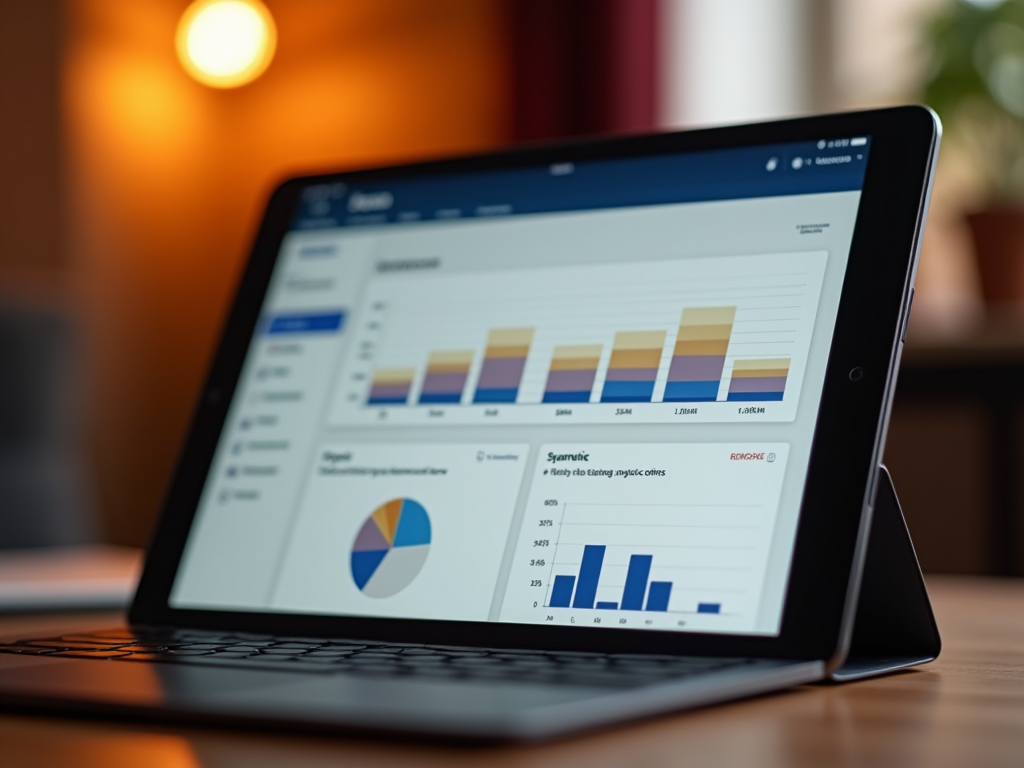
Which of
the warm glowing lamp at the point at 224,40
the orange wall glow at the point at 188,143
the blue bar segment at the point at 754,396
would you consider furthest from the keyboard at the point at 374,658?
the warm glowing lamp at the point at 224,40

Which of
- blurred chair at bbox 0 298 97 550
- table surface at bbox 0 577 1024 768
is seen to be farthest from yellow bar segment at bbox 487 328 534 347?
blurred chair at bbox 0 298 97 550

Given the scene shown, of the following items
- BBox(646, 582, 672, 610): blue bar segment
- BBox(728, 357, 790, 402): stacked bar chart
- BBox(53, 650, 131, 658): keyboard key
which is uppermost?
BBox(728, 357, 790, 402): stacked bar chart

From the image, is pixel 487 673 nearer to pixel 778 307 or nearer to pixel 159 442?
pixel 778 307

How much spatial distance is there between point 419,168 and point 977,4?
1.80 metres

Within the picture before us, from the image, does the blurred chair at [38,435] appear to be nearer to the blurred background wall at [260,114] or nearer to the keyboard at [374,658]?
the blurred background wall at [260,114]

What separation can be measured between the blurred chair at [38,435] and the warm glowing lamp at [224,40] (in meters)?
1.00

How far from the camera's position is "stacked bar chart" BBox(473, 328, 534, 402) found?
0.65m

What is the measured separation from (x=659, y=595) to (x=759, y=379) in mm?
104

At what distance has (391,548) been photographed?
65 centimetres

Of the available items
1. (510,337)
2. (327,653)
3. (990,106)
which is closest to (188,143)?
(990,106)

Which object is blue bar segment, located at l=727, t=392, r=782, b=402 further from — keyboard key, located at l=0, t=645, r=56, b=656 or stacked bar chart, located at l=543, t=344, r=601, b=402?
keyboard key, located at l=0, t=645, r=56, b=656

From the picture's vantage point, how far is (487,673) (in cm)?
49

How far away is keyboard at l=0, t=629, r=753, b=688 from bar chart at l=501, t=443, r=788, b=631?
0.07ft

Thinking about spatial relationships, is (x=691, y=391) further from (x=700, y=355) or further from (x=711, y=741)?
(x=711, y=741)
